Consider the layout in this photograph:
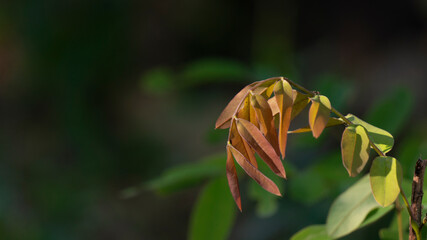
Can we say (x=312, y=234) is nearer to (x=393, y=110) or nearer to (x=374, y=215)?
(x=374, y=215)

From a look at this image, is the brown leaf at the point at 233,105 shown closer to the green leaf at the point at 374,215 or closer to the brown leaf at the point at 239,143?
the brown leaf at the point at 239,143

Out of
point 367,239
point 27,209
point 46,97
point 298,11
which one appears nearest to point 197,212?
point 367,239

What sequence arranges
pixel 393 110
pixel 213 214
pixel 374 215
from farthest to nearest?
pixel 393 110 → pixel 213 214 → pixel 374 215

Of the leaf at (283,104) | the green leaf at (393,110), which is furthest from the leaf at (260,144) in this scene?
the green leaf at (393,110)

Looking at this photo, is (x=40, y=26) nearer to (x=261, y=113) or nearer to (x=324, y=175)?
(x=324, y=175)

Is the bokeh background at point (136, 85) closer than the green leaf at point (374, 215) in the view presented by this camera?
No

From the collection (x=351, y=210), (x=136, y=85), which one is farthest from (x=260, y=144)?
(x=136, y=85)

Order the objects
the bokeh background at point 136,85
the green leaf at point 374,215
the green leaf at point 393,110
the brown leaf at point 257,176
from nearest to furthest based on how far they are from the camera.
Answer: the brown leaf at point 257,176
the green leaf at point 374,215
the green leaf at point 393,110
the bokeh background at point 136,85
